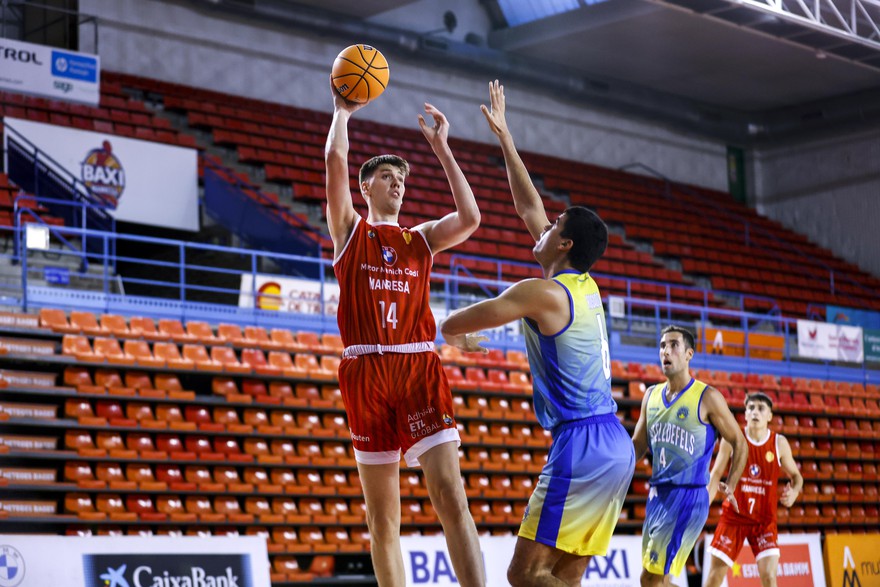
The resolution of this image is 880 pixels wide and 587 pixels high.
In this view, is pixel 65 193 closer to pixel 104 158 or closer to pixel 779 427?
pixel 104 158

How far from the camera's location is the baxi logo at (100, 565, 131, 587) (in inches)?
353

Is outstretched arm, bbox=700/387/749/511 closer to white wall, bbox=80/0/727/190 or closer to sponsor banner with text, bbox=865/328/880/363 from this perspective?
sponsor banner with text, bbox=865/328/880/363

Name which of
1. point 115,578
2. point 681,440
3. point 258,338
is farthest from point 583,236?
A: point 258,338

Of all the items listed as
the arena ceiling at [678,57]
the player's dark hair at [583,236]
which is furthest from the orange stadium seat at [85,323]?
the arena ceiling at [678,57]

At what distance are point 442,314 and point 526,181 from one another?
30.1 feet

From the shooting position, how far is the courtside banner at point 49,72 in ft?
56.1

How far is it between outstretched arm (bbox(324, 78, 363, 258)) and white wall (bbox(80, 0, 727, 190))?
15.7m

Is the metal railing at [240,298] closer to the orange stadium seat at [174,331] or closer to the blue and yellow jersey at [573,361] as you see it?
the orange stadium seat at [174,331]

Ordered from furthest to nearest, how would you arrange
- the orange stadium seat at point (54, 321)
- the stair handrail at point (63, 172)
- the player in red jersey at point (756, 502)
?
the stair handrail at point (63, 172) → the orange stadium seat at point (54, 321) → the player in red jersey at point (756, 502)

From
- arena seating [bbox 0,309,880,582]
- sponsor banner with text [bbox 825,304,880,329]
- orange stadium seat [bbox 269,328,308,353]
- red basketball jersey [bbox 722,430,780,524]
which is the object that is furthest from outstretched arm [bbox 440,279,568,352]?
sponsor banner with text [bbox 825,304,880,329]

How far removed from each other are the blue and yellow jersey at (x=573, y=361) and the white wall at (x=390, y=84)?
55.1 ft

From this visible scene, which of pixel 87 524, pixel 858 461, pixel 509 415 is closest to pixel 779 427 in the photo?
pixel 858 461

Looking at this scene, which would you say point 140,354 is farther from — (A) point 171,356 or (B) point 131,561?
(B) point 131,561

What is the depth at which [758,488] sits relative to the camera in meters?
11.4
